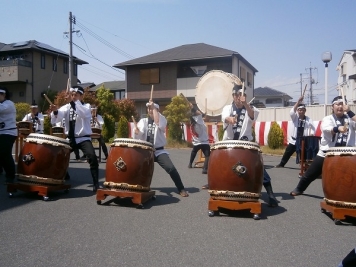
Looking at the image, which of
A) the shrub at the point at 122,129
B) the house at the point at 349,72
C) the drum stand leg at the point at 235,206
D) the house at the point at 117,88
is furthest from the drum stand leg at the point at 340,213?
the house at the point at 117,88

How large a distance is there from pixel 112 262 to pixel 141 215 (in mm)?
1562

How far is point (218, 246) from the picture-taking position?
3.55 meters

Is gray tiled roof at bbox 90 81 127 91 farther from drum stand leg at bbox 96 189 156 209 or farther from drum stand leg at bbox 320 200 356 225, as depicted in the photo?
drum stand leg at bbox 320 200 356 225

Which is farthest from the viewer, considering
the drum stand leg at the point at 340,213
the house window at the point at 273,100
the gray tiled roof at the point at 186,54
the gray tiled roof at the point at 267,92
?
the house window at the point at 273,100

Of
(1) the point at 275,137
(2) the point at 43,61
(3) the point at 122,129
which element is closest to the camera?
(1) the point at 275,137

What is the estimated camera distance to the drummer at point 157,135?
580 cm

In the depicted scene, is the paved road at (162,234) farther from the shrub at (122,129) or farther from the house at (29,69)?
the house at (29,69)

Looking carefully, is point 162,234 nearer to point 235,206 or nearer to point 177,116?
point 235,206

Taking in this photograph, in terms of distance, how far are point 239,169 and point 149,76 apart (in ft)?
73.5

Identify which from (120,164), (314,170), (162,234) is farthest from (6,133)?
(314,170)

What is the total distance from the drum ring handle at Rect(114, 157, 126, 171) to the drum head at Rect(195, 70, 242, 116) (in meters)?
6.01

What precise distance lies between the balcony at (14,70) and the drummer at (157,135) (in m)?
23.5

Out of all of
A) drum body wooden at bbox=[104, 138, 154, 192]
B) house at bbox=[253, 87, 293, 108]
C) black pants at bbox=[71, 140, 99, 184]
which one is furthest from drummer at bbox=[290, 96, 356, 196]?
house at bbox=[253, 87, 293, 108]

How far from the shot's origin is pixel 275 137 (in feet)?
43.2
